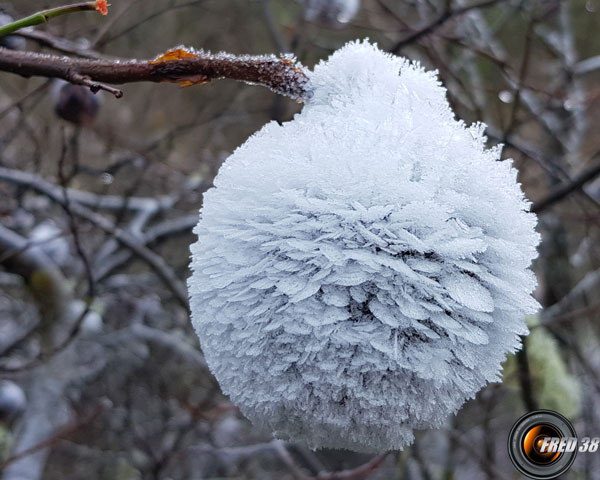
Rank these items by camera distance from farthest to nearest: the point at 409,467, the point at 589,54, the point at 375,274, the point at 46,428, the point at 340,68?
the point at 589,54 → the point at 409,467 → the point at 46,428 → the point at 340,68 → the point at 375,274

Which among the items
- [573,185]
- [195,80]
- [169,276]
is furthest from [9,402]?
[573,185]

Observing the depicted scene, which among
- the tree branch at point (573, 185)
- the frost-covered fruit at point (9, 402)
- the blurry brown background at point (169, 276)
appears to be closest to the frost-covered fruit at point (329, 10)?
the blurry brown background at point (169, 276)

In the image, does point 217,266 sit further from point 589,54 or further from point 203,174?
point 589,54

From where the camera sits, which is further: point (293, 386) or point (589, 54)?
point (589, 54)

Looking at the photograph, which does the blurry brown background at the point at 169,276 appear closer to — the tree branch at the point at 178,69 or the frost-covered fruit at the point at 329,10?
the frost-covered fruit at the point at 329,10

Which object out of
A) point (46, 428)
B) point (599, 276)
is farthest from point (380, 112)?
point (599, 276)

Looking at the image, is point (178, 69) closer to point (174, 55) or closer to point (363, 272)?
point (174, 55)
